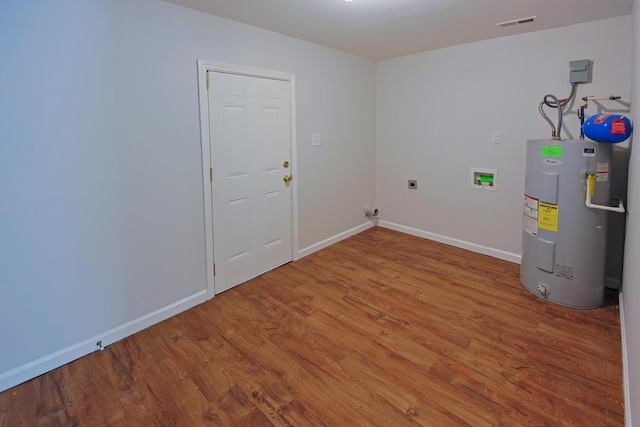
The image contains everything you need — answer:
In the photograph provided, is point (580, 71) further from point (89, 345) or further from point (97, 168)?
point (89, 345)

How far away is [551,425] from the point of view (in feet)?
5.42

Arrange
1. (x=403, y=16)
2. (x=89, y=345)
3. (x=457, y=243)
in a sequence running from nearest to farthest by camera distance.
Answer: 1. (x=89, y=345)
2. (x=403, y=16)
3. (x=457, y=243)

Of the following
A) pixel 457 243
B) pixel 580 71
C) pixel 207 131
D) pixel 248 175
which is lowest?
pixel 457 243

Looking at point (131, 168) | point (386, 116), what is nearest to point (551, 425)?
point (131, 168)

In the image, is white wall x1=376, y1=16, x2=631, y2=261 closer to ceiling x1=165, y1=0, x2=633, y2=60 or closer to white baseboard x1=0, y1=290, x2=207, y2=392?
ceiling x1=165, y1=0, x2=633, y2=60

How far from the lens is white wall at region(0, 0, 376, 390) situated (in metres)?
1.89

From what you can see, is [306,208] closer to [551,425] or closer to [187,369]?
[187,369]

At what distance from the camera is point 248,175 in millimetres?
3141

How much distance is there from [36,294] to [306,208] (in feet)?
7.87

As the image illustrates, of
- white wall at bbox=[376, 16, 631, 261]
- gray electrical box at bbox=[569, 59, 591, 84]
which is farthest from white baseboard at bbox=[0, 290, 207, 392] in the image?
gray electrical box at bbox=[569, 59, 591, 84]

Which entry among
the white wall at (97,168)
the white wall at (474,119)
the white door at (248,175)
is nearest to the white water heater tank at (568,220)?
the white wall at (474,119)

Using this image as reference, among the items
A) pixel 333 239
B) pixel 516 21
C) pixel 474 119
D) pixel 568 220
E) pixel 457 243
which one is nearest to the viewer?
pixel 568 220

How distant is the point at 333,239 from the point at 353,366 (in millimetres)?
2219

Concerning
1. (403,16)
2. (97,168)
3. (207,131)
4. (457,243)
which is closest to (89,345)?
(97,168)
